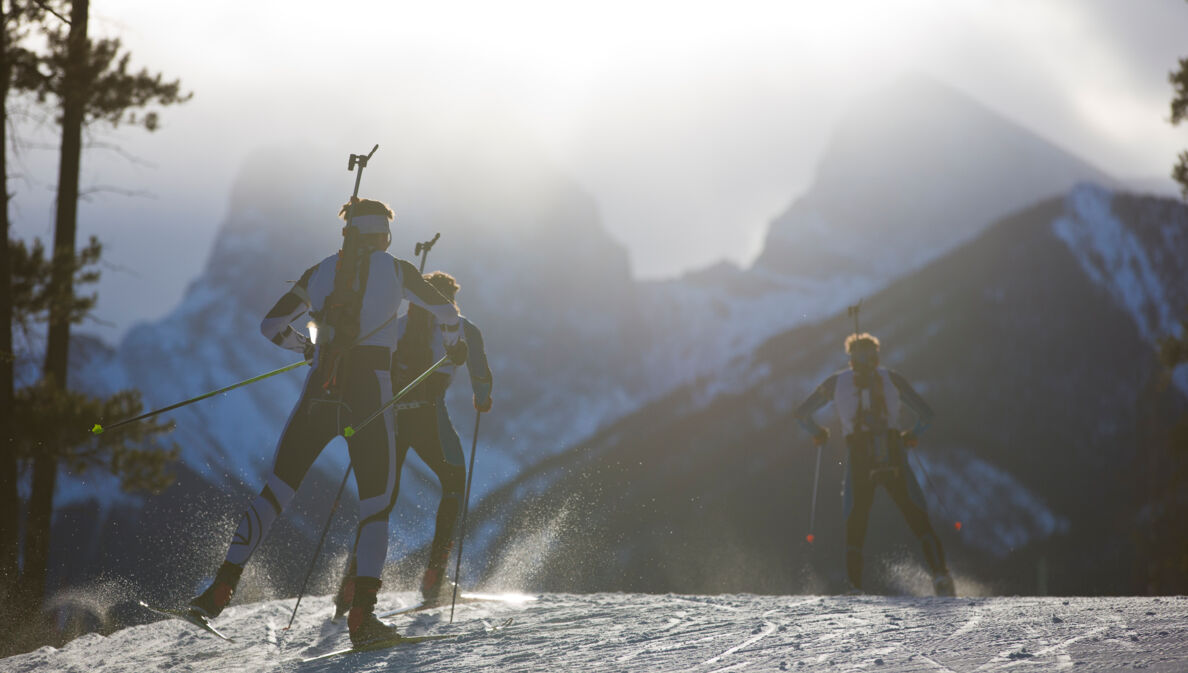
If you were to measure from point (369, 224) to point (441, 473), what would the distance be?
2412 millimetres

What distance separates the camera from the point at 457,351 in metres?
6.53

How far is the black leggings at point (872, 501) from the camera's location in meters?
9.13

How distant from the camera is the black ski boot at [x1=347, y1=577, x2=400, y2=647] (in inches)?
220

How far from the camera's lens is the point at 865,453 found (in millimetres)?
9344

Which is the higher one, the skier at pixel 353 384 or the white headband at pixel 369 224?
the white headband at pixel 369 224

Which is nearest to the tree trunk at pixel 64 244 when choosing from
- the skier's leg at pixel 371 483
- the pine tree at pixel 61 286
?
the pine tree at pixel 61 286

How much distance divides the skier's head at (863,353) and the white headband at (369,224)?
5146 mm

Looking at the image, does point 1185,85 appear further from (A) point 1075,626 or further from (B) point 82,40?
(B) point 82,40

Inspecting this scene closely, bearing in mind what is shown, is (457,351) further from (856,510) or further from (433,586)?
(856,510)

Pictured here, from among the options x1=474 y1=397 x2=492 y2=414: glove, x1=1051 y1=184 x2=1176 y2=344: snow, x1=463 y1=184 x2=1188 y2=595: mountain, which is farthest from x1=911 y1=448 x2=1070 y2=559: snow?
x1=474 y1=397 x2=492 y2=414: glove

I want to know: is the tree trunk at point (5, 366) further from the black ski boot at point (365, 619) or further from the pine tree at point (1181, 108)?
the pine tree at point (1181, 108)

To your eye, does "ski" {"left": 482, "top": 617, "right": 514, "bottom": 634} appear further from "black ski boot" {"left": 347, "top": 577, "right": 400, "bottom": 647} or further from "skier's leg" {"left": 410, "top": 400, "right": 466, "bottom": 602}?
"skier's leg" {"left": 410, "top": 400, "right": 466, "bottom": 602}

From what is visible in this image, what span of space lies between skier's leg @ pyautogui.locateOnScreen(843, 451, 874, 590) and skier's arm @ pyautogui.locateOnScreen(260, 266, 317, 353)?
5.46 m

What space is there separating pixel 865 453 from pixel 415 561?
5171mm
